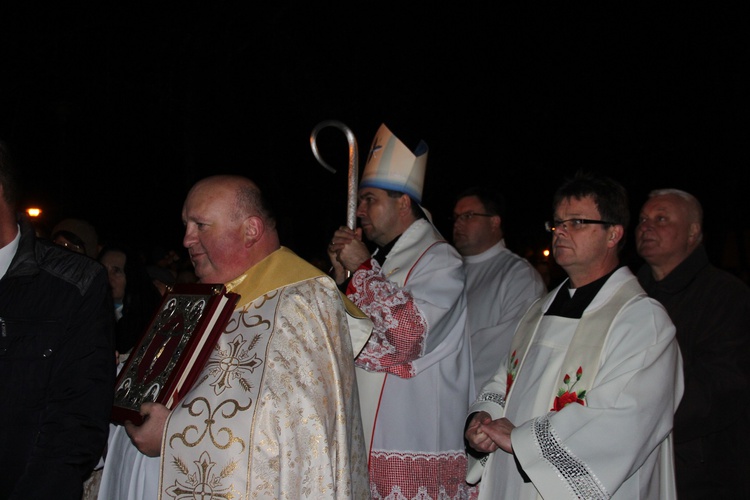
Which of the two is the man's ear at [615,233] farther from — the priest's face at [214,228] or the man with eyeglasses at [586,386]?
the priest's face at [214,228]

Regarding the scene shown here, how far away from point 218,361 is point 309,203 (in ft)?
57.9

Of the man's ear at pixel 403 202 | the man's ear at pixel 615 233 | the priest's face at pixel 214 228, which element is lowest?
the priest's face at pixel 214 228

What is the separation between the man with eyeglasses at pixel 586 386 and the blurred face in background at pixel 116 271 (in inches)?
124

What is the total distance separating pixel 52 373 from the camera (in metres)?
2.40

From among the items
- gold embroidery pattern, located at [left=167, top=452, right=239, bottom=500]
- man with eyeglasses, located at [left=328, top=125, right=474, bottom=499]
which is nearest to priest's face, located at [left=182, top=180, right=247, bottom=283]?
gold embroidery pattern, located at [left=167, top=452, right=239, bottom=500]

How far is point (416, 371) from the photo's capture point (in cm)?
400

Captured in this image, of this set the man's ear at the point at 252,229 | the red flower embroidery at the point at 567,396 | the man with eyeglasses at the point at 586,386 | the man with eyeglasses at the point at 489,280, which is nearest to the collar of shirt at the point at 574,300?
the man with eyeglasses at the point at 586,386

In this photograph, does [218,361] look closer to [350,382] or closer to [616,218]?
[350,382]

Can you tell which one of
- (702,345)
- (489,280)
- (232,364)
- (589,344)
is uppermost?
(489,280)

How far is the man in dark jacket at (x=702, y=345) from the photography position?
405 cm

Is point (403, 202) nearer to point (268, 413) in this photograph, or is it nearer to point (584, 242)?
point (584, 242)

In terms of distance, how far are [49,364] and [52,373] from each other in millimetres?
30

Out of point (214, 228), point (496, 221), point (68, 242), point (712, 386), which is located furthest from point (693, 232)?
point (68, 242)

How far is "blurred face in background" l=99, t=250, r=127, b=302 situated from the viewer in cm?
564
